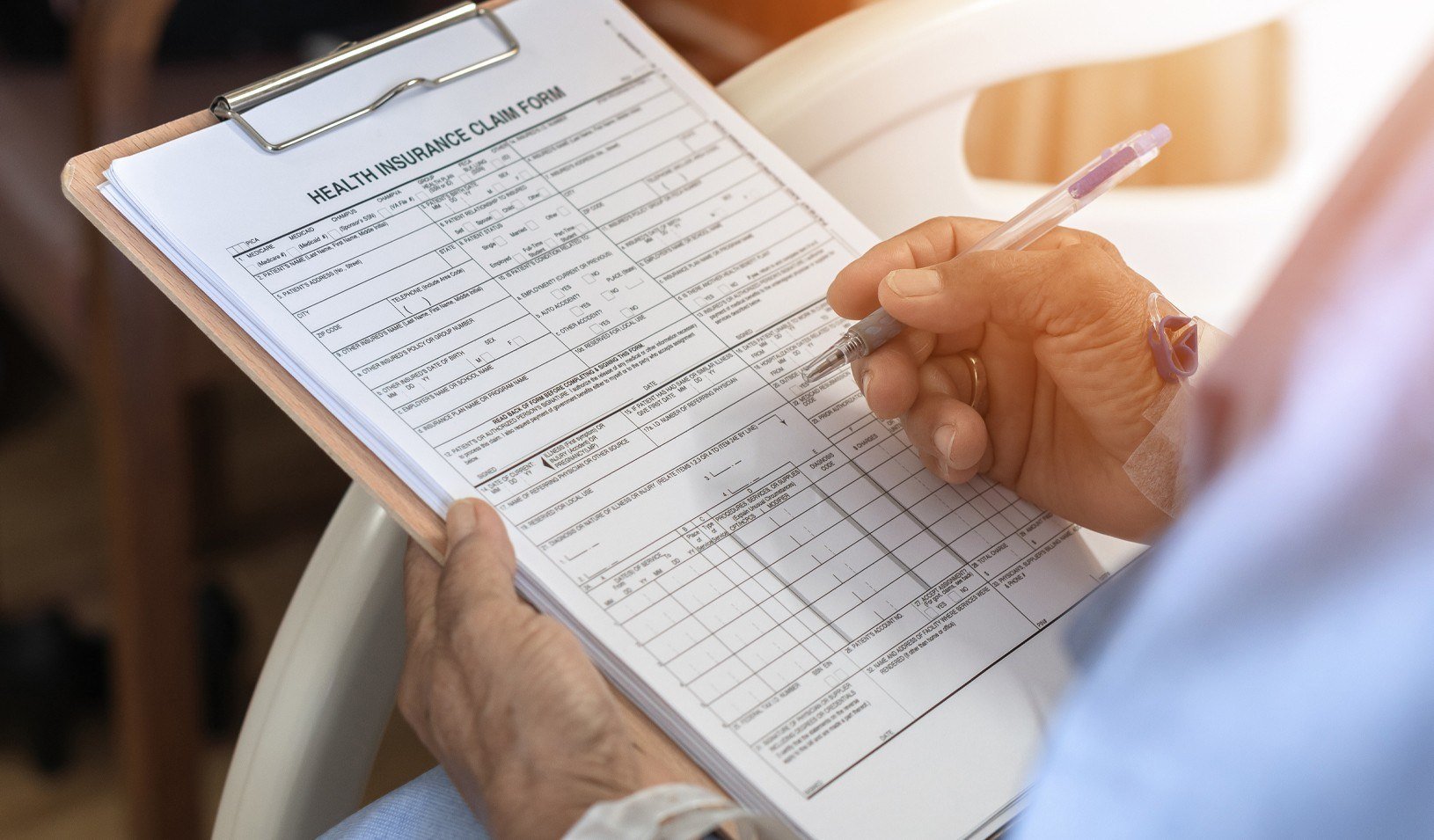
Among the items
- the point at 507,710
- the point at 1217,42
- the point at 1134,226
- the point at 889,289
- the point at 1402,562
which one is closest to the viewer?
the point at 1402,562

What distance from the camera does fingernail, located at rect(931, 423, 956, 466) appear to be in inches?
22.5

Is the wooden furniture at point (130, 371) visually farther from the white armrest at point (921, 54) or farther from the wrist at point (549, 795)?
the wrist at point (549, 795)

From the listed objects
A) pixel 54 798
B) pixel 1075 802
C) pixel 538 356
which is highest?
pixel 538 356

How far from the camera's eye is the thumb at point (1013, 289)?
0.57m

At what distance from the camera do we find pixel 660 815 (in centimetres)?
44

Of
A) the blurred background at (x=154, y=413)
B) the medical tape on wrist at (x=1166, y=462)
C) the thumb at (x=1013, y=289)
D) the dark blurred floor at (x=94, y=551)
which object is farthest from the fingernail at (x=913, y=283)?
the dark blurred floor at (x=94, y=551)

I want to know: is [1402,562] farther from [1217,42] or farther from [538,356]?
[1217,42]

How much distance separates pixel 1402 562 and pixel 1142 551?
0.72 feet

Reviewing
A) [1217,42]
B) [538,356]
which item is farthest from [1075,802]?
[1217,42]

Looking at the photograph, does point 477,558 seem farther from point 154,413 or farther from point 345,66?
point 154,413

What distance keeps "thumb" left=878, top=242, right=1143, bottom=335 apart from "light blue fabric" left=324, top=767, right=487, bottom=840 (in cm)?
29

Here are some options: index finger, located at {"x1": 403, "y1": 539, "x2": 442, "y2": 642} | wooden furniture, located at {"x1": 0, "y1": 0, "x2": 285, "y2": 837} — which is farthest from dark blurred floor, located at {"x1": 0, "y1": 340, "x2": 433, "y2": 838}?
index finger, located at {"x1": 403, "y1": 539, "x2": 442, "y2": 642}

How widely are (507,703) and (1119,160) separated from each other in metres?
0.37

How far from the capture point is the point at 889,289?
577 millimetres
